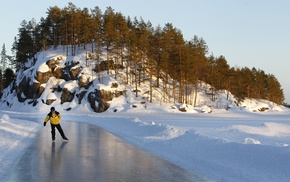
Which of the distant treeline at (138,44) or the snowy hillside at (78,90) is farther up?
the distant treeline at (138,44)

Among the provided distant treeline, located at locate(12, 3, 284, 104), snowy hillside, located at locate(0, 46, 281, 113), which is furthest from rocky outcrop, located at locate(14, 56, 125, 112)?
distant treeline, located at locate(12, 3, 284, 104)

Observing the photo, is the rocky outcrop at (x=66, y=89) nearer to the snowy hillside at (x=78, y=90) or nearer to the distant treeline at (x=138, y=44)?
the snowy hillside at (x=78, y=90)

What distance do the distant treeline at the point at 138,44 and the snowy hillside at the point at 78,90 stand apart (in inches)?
111

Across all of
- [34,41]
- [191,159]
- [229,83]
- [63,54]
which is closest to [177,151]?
[191,159]

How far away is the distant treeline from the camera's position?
61.9 meters

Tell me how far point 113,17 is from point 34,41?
2136cm

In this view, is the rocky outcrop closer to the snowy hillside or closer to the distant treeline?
the snowy hillside

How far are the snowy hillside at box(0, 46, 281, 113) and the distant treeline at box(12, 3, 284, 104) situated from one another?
2817 millimetres

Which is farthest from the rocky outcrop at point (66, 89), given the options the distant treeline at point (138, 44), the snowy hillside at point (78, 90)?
the distant treeline at point (138, 44)

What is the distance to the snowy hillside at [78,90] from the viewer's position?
5819cm

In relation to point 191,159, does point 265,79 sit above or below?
Answer: above

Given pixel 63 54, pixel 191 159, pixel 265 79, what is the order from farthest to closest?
1. pixel 265 79
2. pixel 63 54
3. pixel 191 159

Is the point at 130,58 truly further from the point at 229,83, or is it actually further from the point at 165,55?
the point at 229,83

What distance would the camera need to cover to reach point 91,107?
57.8 m
